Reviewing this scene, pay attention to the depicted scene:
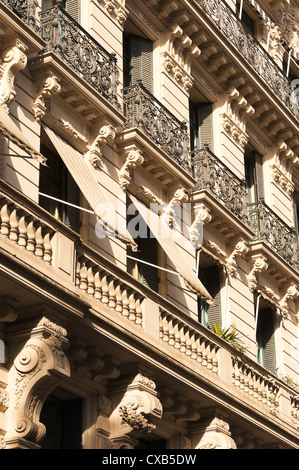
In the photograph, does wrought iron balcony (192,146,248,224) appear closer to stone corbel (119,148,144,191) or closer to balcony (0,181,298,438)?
stone corbel (119,148,144,191)

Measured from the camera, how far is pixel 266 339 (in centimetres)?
2525

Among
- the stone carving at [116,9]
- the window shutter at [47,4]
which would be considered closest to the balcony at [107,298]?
the window shutter at [47,4]

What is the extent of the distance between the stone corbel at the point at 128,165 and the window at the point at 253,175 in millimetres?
7556

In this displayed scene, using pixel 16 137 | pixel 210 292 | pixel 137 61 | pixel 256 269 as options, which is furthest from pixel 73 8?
pixel 256 269

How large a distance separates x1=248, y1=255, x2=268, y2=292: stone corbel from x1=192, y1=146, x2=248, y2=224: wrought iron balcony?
41.4 inches

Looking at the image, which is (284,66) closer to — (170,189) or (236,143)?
(236,143)

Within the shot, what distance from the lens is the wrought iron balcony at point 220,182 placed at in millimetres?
22781

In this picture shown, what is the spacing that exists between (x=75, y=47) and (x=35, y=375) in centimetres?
724

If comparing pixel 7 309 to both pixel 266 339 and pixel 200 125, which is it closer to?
pixel 200 125

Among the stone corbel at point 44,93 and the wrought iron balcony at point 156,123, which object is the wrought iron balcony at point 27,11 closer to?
the stone corbel at point 44,93

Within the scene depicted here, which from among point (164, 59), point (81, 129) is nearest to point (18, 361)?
point (81, 129)
